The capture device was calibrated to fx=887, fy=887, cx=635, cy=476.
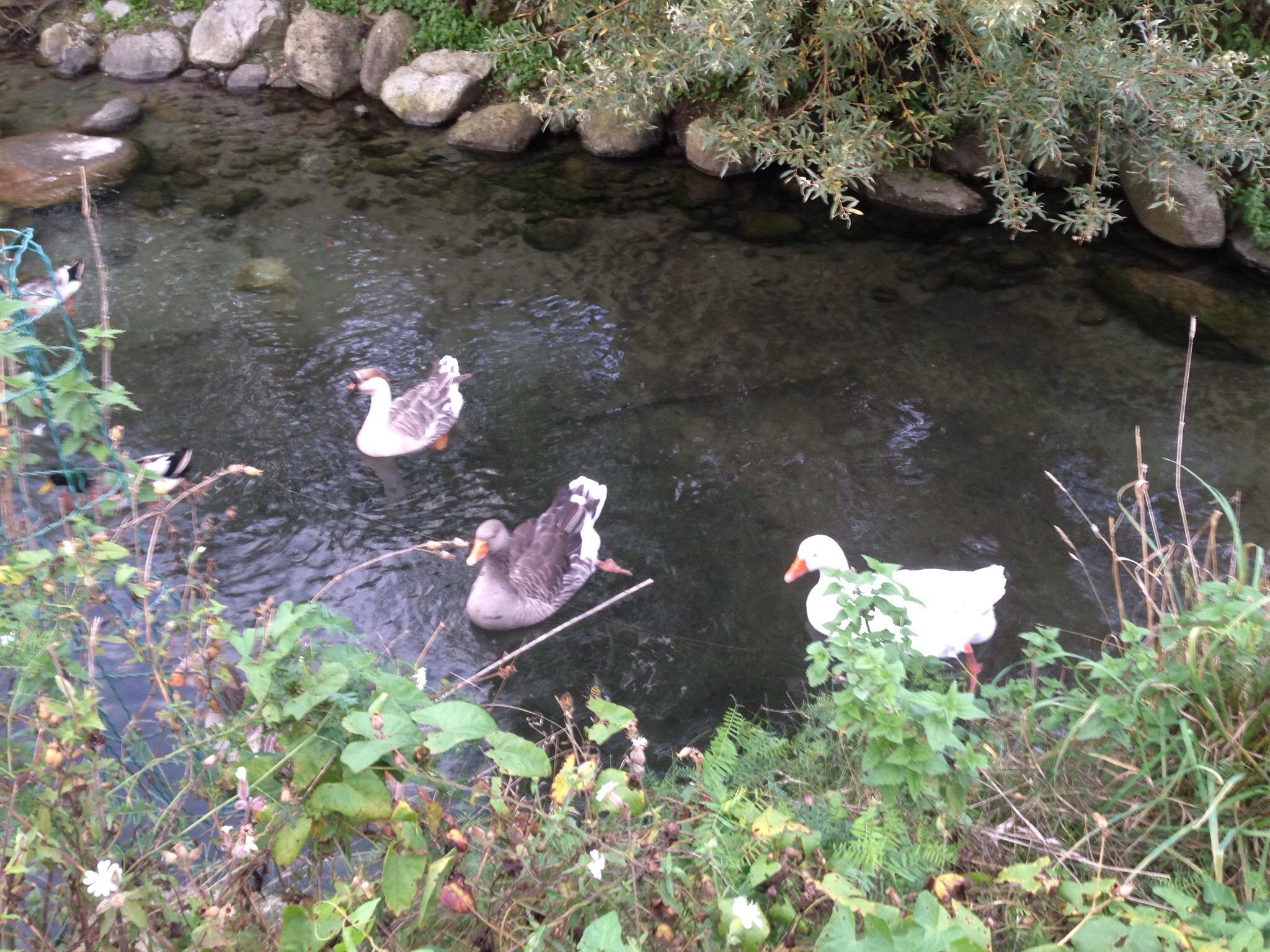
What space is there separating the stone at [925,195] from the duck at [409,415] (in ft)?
14.6

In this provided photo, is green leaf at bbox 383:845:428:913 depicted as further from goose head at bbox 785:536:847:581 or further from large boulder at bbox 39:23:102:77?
large boulder at bbox 39:23:102:77

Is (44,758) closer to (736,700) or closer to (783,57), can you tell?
(736,700)

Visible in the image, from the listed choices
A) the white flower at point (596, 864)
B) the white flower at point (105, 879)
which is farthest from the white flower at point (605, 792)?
the white flower at point (105, 879)

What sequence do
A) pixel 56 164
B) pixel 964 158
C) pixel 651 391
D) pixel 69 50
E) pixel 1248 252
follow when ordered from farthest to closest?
pixel 69 50, pixel 964 158, pixel 56 164, pixel 1248 252, pixel 651 391

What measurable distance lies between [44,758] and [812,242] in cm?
643

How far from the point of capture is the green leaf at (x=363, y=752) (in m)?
1.65

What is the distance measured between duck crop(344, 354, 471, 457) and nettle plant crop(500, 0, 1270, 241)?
241cm

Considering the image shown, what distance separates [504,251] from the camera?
6.92 meters

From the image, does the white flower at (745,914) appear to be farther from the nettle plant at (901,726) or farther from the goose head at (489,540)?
the goose head at (489,540)

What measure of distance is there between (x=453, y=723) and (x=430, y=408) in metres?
3.44

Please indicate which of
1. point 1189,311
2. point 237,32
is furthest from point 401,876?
point 237,32

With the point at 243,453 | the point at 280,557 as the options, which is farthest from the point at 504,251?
the point at 280,557

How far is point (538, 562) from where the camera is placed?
4129 millimetres

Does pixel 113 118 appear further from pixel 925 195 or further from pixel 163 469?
pixel 925 195
